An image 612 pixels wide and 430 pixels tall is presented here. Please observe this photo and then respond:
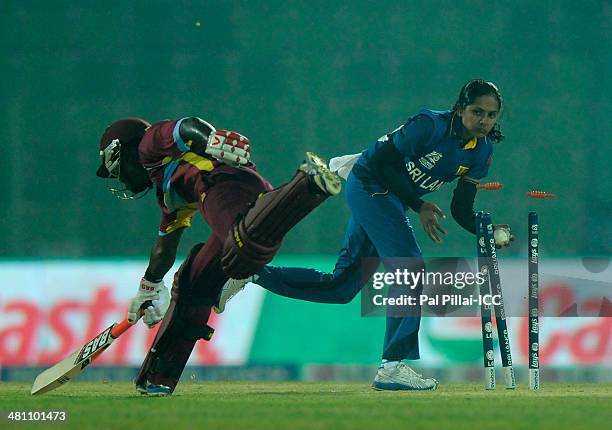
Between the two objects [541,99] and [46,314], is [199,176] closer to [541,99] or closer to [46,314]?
[46,314]

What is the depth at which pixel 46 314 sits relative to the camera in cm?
1012

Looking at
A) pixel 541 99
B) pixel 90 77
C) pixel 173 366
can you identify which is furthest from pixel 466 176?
pixel 90 77

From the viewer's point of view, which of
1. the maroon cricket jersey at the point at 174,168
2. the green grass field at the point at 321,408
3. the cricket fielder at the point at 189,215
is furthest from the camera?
the maroon cricket jersey at the point at 174,168

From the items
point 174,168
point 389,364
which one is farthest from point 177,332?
point 389,364

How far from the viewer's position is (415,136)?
7.96 metres

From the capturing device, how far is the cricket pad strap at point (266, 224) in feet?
20.7

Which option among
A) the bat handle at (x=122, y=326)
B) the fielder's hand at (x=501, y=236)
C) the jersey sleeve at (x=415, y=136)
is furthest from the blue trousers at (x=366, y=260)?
the bat handle at (x=122, y=326)

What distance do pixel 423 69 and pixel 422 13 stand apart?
47cm

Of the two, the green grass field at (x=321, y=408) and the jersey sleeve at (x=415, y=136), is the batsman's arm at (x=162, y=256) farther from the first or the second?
the jersey sleeve at (x=415, y=136)

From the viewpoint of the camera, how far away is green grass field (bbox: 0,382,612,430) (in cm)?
573

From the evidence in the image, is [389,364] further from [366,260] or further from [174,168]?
[174,168]

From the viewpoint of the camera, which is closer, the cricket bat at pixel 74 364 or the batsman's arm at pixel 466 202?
the cricket bat at pixel 74 364

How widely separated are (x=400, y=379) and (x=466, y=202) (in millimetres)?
1179

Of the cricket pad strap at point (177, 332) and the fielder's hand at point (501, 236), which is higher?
the fielder's hand at point (501, 236)
